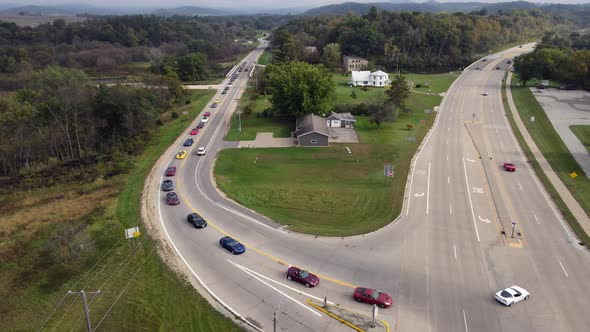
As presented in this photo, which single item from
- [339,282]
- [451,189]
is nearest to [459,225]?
[451,189]

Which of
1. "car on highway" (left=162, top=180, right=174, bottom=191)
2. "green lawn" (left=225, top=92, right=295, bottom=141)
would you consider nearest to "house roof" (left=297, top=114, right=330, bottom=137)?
"green lawn" (left=225, top=92, right=295, bottom=141)

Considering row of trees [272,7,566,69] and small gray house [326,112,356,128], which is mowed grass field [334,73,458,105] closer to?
small gray house [326,112,356,128]

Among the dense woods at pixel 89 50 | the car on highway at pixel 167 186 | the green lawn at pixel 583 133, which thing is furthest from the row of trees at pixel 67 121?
the green lawn at pixel 583 133

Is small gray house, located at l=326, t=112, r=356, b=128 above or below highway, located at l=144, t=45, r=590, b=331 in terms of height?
above

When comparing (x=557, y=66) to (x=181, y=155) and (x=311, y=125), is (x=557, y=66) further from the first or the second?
(x=181, y=155)

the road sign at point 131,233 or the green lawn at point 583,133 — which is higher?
the road sign at point 131,233

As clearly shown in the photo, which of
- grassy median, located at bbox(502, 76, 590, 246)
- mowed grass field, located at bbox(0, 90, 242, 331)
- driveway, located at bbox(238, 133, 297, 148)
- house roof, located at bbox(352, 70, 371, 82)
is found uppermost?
house roof, located at bbox(352, 70, 371, 82)

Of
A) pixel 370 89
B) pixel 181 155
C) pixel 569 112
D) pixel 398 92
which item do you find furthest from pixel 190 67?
pixel 569 112

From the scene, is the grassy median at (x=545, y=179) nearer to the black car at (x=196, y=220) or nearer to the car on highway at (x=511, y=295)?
the car on highway at (x=511, y=295)
